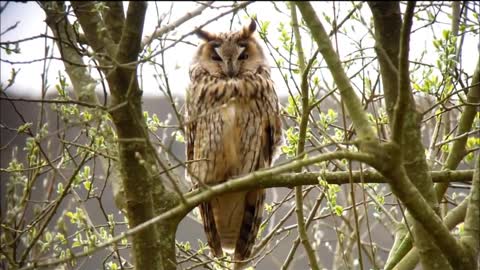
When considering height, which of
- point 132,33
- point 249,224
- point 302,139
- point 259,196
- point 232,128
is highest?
point 132,33

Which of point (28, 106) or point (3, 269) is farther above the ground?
point (28, 106)

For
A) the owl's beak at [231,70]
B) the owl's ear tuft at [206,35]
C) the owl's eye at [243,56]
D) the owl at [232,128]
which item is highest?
the owl's ear tuft at [206,35]

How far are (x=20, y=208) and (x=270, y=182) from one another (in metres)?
0.90

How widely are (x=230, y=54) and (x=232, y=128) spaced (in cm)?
41

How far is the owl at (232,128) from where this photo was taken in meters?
3.56

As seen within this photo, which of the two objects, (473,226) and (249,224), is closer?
(473,226)

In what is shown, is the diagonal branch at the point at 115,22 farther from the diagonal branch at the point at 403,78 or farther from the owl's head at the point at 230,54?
the owl's head at the point at 230,54

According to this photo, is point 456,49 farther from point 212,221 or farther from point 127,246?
point 127,246

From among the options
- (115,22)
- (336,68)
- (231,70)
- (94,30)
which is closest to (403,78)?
(336,68)

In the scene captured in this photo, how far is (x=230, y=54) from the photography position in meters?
3.72

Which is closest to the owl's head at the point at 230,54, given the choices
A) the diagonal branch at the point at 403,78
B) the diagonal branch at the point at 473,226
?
the diagonal branch at the point at 473,226

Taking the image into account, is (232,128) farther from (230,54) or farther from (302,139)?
(302,139)

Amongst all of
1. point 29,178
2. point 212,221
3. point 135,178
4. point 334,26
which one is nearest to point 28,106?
point 212,221

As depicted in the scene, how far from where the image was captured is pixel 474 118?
321cm
